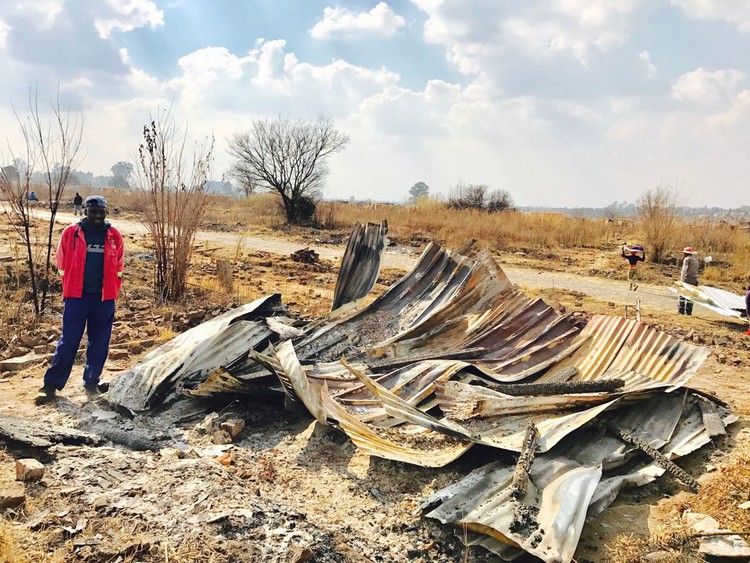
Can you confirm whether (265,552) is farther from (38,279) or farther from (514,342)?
(38,279)

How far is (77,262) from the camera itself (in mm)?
4559

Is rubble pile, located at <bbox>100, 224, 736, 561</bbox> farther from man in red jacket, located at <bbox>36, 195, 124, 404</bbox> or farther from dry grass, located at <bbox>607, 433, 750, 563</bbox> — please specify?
man in red jacket, located at <bbox>36, 195, 124, 404</bbox>

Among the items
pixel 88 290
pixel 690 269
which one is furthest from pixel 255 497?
pixel 690 269

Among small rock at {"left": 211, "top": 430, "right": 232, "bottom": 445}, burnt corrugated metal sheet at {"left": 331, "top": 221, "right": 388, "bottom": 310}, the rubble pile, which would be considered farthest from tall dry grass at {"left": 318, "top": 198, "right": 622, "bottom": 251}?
small rock at {"left": 211, "top": 430, "right": 232, "bottom": 445}

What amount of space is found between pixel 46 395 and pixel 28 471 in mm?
1916

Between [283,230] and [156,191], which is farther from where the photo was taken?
[283,230]

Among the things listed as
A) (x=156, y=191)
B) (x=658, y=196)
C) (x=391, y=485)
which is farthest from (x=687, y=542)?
(x=658, y=196)

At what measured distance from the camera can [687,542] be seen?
269 centimetres

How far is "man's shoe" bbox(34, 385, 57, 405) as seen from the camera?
4.53 meters

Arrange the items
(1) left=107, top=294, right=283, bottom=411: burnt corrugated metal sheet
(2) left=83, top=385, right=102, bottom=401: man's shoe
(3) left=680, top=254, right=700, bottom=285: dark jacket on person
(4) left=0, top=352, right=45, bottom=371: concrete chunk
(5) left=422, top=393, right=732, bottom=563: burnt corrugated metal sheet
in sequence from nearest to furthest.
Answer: (5) left=422, top=393, right=732, bottom=563: burnt corrugated metal sheet < (1) left=107, top=294, right=283, bottom=411: burnt corrugated metal sheet < (2) left=83, top=385, right=102, bottom=401: man's shoe < (4) left=0, top=352, right=45, bottom=371: concrete chunk < (3) left=680, top=254, right=700, bottom=285: dark jacket on person

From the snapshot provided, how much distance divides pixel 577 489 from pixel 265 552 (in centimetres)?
166

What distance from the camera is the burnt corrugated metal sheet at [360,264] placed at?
5852 millimetres

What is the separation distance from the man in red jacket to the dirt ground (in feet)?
0.88

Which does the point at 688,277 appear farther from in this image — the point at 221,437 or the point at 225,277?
the point at 221,437
